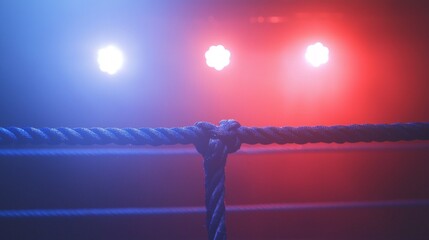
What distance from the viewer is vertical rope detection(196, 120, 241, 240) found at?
553 millimetres

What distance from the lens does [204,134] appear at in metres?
0.61

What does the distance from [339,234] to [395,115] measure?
1070mm

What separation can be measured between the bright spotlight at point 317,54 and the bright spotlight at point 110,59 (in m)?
1.55

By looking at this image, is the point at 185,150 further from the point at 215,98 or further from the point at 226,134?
the point at 226,134

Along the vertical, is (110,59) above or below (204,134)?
above

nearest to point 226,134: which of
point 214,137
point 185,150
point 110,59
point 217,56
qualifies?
point 214,137

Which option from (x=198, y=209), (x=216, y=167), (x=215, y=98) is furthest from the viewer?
(x=215, y=98)

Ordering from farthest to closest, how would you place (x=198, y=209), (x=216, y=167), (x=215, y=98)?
(x=215, y=98) → (x=198, y=209) → (x=216, y=167)

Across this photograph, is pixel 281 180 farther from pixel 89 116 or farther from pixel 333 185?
pixel 89 116

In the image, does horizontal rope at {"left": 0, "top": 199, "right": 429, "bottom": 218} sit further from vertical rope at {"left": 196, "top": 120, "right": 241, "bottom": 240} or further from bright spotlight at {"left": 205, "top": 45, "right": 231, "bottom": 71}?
vertical rope at {"left": 196, "top": 120, "right": 241, "bottom": 240}

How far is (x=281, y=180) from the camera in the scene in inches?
95.3

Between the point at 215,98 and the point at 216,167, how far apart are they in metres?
1.91

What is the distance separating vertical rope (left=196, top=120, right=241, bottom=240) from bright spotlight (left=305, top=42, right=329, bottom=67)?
6.80 feet

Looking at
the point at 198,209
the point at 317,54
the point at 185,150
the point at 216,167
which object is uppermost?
the point at 317,54
